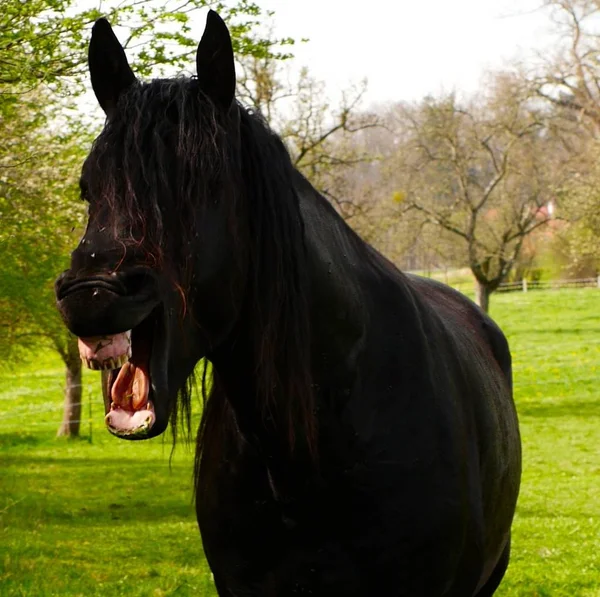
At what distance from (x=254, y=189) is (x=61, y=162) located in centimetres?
1325

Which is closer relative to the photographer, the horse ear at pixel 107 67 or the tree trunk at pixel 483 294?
the horse ear at pixel 107 67

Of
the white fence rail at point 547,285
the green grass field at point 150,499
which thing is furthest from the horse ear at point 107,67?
the white fence rail at point 547,285

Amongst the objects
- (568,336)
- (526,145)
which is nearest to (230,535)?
(526,145)

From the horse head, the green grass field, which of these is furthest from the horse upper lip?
the green grass field

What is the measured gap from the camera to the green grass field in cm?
818

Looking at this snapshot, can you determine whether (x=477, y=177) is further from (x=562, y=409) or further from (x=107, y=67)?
(x=107, y=67)

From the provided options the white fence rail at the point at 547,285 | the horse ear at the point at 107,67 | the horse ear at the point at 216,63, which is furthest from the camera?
the white fence rail at the point at 547,285

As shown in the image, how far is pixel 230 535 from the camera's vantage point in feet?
9.46

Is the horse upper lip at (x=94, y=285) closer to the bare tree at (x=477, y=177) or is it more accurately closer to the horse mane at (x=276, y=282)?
the horse mane at (x=276, y=282)

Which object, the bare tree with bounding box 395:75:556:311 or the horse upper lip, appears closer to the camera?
the horse upper lip

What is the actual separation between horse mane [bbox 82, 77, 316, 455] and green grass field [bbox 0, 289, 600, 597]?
0.57m

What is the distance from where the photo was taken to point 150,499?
48.2ft

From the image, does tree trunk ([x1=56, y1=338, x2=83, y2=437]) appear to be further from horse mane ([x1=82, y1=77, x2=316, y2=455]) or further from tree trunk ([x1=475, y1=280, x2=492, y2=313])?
horse mane ([x1=82, y1=77, x2=316, y2=455])

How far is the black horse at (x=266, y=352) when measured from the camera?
7.04 feet
